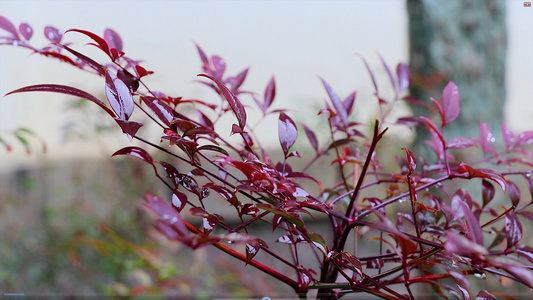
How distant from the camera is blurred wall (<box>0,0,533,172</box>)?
5.64 ft

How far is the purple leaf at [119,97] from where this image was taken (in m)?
0.30

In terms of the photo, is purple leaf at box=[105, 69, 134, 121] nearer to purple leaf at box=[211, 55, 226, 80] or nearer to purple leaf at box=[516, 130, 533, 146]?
purple leaf at box=[211, 55, 226, 80]

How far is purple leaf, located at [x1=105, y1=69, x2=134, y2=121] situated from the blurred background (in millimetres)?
1176

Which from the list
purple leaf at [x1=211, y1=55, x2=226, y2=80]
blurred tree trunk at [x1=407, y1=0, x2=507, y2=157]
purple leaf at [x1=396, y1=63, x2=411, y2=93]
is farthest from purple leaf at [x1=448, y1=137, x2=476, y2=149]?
blurred tree trunk at [x1=407, y1=0, x2=507, y2=157]

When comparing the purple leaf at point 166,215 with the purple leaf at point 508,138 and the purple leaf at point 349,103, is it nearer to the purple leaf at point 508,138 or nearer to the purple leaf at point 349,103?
the purple leaf at point 349,103

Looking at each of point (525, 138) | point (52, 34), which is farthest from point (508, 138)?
point (52, 34)

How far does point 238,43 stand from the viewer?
1840 millimetres

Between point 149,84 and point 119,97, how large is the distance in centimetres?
150

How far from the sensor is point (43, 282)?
155 cm

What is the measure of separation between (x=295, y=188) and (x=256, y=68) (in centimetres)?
157

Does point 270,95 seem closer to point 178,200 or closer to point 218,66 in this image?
point 218,66

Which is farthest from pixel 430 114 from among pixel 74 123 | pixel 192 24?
pixel 74 123

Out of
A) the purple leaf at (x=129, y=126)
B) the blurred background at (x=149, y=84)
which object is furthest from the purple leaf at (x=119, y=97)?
the blurred background at (x=149, y=84)

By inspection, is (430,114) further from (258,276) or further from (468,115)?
(258,276)
